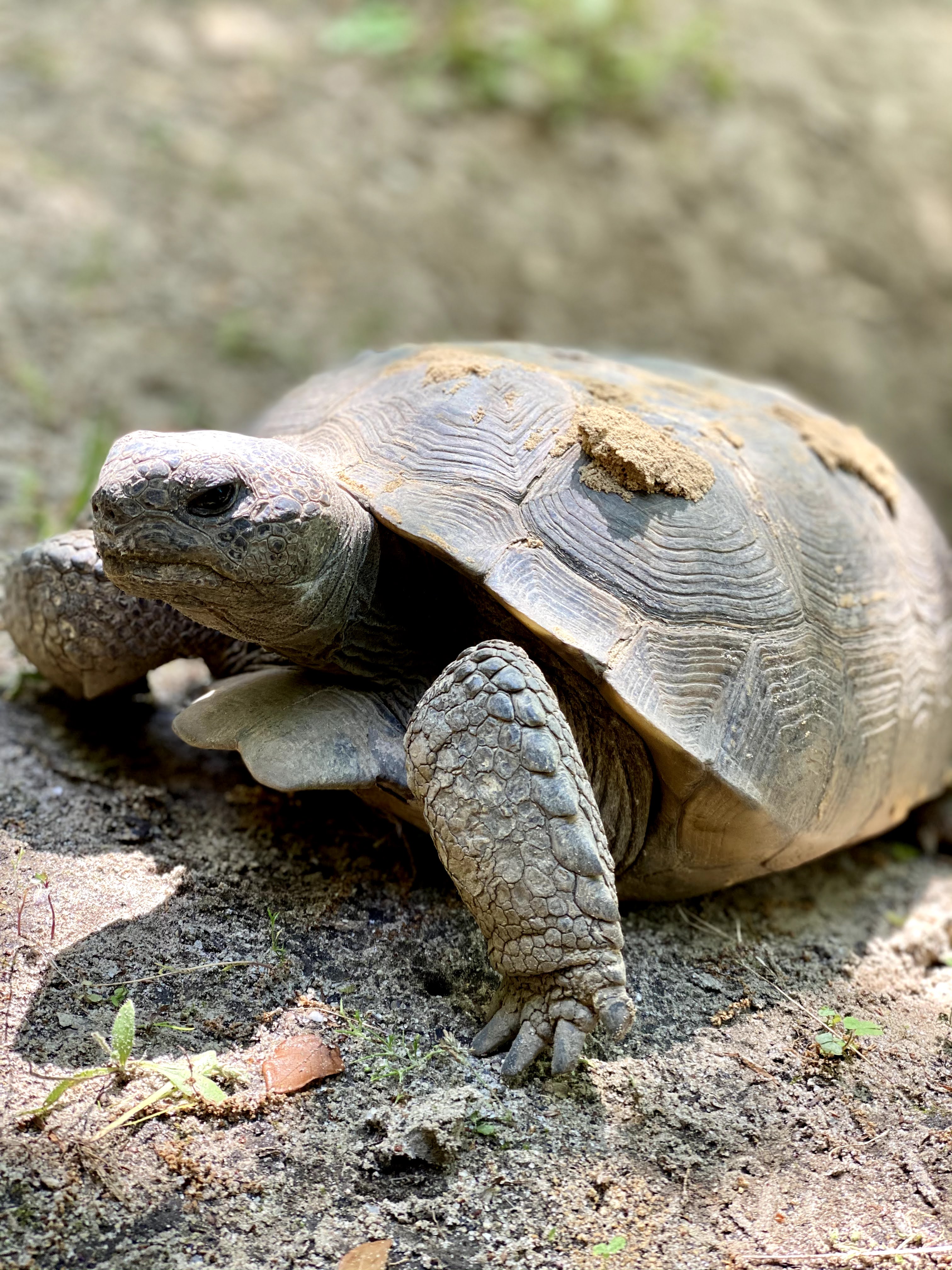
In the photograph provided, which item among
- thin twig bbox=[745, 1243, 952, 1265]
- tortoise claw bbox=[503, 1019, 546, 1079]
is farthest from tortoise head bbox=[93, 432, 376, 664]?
thin twig bbox=[745, 1243, 952, 1265]

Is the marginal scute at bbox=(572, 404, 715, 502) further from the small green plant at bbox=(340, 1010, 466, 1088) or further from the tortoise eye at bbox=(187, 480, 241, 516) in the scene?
the small green plant at bbox=(340, 1010, 466, 1088)

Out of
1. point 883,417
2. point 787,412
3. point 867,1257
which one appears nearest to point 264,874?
point 867,1257

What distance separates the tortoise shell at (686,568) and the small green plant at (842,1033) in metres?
0.46

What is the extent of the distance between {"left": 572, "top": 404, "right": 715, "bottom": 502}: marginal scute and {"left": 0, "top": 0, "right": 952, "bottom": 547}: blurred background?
8.66ft

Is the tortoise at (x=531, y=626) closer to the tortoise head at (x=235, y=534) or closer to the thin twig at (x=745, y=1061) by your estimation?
the tortoise head at (x=235, y=534)

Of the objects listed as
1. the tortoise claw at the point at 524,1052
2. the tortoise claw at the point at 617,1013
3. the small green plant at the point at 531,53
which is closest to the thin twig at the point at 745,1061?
the tortoise claw at the point at 617,1013

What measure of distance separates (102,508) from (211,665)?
972mm

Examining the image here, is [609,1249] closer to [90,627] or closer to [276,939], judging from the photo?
[276,939]

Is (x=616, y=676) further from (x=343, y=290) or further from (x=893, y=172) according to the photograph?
(x=893, y=172)

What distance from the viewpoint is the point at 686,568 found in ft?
9.46

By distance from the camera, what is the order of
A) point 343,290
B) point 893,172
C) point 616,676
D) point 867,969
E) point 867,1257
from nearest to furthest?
1. point 867,1257
2. point 616,676
3. point 867,969
4. point 343,290
5. point 893,172

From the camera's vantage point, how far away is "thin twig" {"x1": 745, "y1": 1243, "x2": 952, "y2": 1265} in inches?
83.0

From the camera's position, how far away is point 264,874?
291cm

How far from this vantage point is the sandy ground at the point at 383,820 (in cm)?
215
